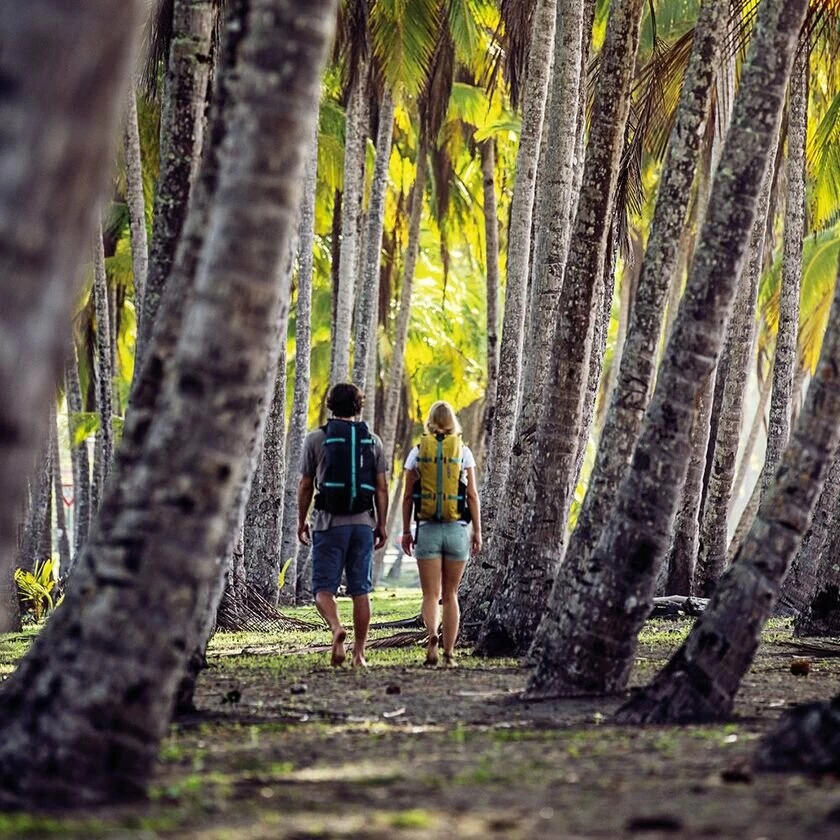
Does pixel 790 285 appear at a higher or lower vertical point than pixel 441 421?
higher

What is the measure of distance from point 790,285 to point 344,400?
10492mm

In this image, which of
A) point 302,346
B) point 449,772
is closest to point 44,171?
point 449,772

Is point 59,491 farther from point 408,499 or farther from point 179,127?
point 179,127

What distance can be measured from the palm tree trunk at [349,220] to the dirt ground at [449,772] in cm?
1375

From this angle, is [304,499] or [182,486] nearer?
[182,486]

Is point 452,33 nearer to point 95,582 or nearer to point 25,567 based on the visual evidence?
point 25,567

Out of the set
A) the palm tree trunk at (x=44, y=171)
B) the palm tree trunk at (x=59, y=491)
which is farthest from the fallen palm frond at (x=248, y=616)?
the palm tree trunk at (x=44, y=171)

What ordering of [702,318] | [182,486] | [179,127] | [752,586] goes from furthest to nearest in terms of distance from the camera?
[179,127] → [702,318] → [752,586] → [182,486]

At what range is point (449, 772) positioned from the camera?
598cm

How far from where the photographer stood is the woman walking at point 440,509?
11.2 meters

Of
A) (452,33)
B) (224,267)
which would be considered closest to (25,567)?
(452,33)

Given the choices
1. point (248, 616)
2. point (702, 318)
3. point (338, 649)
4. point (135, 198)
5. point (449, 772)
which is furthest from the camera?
point (135, 198)

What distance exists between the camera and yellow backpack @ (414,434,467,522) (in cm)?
1124

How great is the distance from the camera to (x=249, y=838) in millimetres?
4562
